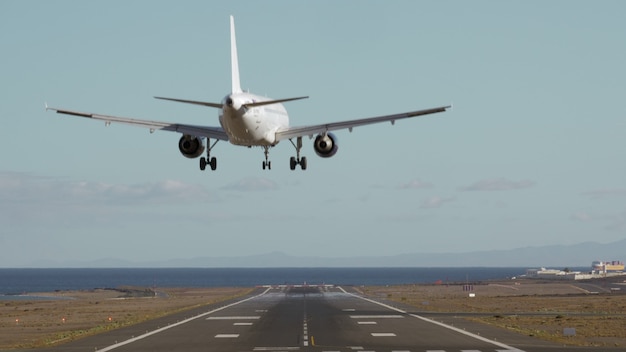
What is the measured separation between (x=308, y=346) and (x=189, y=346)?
6.81 meters

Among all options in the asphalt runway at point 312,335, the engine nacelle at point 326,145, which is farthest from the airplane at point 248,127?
the asphalt runway at point 312,335

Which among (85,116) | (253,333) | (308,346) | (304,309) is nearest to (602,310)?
(304,309)

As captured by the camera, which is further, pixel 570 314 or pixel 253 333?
pixel 570 314

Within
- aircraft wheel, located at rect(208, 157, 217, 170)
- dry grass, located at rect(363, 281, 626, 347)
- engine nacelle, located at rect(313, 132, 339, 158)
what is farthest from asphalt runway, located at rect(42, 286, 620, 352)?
engine nacelle, located at rect(313, 132, 339, 158)

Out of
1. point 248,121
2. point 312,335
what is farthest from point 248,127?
point 312,335

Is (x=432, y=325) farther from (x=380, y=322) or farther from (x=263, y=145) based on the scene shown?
(x=263, y=145)

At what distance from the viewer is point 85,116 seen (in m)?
57.5

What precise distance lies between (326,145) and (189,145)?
889 centimetres

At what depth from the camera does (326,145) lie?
60312mm

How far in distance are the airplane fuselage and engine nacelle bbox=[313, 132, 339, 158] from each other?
120 inches

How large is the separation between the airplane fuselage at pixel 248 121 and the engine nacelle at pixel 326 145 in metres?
3.05

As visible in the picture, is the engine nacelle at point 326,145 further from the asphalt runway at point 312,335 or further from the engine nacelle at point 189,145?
the asphalt runway at point 312,335

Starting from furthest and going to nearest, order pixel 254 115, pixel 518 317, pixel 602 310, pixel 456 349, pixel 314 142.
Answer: pixel 602 310 < pixel 518 317 < pixel 314 142 < pixel 254 115 < pixel 456 349

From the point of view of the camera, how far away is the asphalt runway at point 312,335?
50.9m
